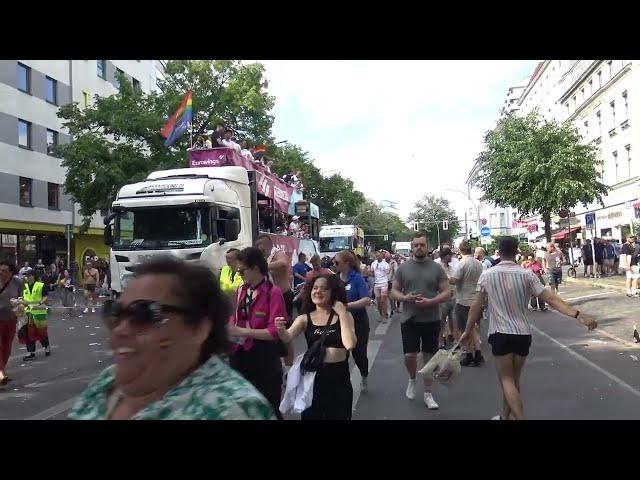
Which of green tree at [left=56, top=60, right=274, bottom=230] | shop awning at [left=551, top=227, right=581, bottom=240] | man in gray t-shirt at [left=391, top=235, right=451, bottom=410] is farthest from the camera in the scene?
shop awning at [left=551, top=227, right=581, bottom=240]

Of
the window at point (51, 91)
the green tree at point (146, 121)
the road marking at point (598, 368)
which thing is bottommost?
the road marking at point (598, 368)

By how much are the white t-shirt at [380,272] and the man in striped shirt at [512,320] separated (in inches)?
397

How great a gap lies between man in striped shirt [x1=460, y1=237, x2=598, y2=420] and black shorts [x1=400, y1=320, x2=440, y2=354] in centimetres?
128

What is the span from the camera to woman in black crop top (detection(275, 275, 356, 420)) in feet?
14.8

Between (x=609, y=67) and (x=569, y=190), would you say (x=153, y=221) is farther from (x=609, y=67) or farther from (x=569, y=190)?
(x=609, y=67)

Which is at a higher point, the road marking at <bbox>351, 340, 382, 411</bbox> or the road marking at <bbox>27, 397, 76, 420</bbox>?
the road marking at <bbox>27, 397, 76, 420</bbox>

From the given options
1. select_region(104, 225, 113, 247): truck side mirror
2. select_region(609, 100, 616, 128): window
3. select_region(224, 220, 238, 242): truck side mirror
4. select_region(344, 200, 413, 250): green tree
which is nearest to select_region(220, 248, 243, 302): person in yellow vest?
select_region(224, 220, 238, 242): truck side mirror

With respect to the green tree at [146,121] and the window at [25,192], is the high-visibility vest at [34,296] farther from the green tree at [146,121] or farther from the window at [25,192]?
the window at [25,192]

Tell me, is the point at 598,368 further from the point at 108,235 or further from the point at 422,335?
the point at 108,235

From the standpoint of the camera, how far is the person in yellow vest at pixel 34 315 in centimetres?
1019

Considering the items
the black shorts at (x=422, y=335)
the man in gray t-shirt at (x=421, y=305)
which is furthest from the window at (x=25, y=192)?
the black shorts at (x=422, y=335)

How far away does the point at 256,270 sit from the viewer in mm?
4672

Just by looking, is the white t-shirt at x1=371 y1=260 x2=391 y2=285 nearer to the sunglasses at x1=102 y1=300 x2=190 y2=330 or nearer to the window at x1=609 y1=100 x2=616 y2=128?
the sunglasses at x1=102 y1=300 x2=190 y2=330

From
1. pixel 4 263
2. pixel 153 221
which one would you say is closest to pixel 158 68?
pixel 153 221
